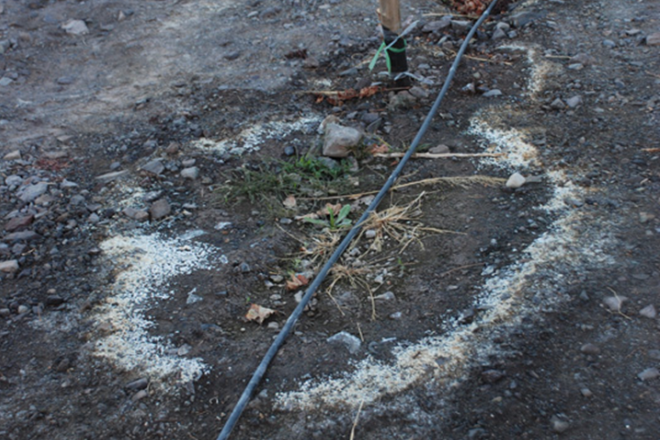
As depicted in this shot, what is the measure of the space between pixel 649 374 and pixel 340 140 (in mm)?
1977

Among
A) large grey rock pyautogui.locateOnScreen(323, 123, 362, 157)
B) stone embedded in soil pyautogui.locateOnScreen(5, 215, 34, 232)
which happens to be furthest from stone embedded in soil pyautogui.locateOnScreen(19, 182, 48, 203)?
large grey rock pyautogui.locateOnScreen(323, 123, 362, 157)

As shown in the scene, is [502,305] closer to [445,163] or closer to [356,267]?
[356,267]

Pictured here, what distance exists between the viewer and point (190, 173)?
3.25 m

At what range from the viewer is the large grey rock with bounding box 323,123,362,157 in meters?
3.24

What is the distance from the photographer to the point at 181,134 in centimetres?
362

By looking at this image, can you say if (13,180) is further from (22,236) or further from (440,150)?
(440,150)

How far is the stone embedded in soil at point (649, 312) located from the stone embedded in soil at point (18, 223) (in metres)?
2.99

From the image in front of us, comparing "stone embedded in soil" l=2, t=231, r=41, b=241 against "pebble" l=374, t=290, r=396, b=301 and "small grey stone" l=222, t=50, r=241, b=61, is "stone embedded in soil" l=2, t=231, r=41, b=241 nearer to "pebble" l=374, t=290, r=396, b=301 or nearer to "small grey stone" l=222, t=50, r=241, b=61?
"pebble" l=374, t=290, r=396, b=301

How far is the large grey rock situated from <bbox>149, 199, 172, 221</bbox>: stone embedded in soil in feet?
3.22

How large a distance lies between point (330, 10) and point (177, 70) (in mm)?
1540

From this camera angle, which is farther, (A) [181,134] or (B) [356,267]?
(A) [181,134]

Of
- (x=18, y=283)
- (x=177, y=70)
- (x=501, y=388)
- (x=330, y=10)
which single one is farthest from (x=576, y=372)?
(x=330, y=10)

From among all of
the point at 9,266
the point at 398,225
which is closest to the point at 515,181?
the point at 398,225

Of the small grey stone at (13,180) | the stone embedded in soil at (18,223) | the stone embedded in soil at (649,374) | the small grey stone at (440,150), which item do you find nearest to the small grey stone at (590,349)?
the stone embedded in soil at (649,374)
